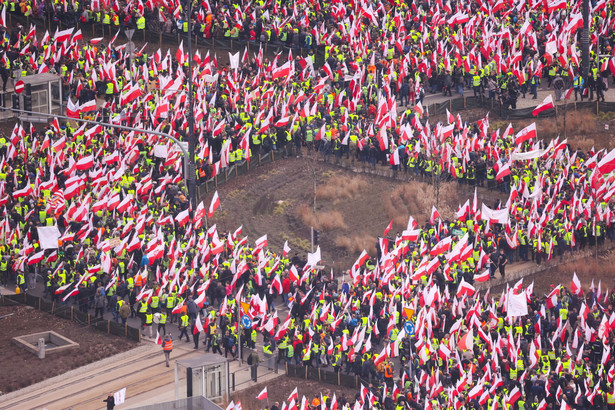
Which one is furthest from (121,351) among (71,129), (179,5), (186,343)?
(179,5)

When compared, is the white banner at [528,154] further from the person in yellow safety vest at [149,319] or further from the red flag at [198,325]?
the person in yellow safety vest at [149,319]

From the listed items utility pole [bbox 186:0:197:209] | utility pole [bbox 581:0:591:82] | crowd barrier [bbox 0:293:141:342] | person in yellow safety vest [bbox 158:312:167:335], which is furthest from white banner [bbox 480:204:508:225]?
utility pole [bbox 581:0:591:82]

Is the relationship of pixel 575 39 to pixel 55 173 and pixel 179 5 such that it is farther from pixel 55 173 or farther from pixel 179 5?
pixel 55 173

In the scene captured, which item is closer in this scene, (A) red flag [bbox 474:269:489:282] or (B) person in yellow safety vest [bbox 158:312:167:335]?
(B) person in yellow safety vest [bbox 158:312:167:335]

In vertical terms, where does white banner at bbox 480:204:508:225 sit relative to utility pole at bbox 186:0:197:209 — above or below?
below

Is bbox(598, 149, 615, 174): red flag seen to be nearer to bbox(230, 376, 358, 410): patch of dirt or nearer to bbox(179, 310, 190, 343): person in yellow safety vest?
bbox(230, 376, 358, 410): patch of dirt

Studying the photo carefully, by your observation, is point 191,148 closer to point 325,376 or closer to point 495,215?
point 495,215
